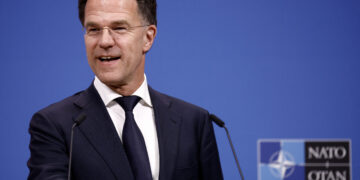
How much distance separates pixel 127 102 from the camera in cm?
134

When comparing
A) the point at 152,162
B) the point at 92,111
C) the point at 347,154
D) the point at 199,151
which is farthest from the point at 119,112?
the point at 347,154

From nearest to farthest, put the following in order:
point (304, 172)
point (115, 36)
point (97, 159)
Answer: point (97, 159) < point (115, 36) < point (304, 172)

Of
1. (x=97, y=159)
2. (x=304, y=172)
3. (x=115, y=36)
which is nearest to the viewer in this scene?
(x=97, y=159)

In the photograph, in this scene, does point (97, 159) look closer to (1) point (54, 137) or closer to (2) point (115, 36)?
(1) point (54, 137)

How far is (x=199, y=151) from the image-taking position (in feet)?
4.58

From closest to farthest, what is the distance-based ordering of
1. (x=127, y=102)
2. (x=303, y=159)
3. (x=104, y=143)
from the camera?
(x=104, y=143) → (x=127, y=102) → (x=303, y=159)

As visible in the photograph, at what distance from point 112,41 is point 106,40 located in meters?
0.02

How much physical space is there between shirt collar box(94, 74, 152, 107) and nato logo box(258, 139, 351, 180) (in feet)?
3.60

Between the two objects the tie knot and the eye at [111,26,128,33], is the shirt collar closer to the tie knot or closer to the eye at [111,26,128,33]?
the tie knot

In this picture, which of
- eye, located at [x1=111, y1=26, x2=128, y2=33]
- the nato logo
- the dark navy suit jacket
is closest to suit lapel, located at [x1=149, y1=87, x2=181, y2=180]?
the dark navy suit jacket

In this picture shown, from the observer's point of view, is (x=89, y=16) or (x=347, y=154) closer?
(x=89, y=16)

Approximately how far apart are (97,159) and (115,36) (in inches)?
15.8

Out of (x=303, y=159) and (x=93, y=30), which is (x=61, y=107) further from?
(x=303, y=159)

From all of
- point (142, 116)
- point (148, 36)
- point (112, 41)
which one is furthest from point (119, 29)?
point (142, 116)
